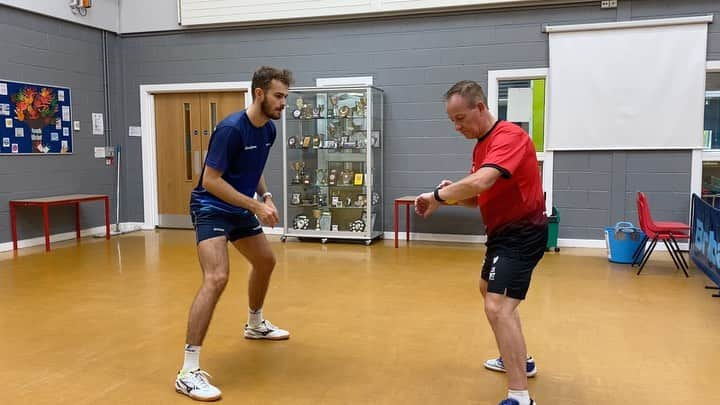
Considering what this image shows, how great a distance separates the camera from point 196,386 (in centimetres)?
293

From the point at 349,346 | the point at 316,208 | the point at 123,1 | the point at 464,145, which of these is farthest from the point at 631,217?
the point at 123,1

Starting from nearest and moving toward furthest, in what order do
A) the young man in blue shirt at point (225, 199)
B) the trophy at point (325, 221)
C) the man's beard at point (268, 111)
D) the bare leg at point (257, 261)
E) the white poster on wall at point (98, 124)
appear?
the young man in blue shirt at point (225, 199)
the man's beard at point (268, 111)
the bare leg at point (257, 261)
the trophy at point (325, 221)
the white poster on wall at point (98, 124)

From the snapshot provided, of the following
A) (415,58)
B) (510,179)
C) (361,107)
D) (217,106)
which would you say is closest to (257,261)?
(510,179)

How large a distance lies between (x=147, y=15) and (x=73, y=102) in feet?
5.60

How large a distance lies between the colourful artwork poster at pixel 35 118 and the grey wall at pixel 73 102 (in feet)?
0.31

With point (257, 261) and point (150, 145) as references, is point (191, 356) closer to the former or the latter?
point (257, 261)

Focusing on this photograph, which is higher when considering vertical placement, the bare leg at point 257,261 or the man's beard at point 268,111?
the man's beard at point 268,111

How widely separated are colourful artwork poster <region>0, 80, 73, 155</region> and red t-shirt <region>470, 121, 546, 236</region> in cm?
664

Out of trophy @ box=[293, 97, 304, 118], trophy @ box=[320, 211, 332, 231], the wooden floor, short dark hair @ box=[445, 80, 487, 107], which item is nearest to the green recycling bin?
the wooden floor

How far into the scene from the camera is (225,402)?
2.89 metres

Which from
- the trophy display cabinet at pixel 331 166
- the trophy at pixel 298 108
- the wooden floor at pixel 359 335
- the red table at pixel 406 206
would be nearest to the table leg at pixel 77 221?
the wooden floor at pixel 359 335

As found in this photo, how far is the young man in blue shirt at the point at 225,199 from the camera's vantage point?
9.84 feet

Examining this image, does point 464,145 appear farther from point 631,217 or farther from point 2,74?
point 2,74

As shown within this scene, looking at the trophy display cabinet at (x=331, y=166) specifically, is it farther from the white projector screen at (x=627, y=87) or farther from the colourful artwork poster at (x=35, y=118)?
the colourful artwork poster at (x=35, y=118)
